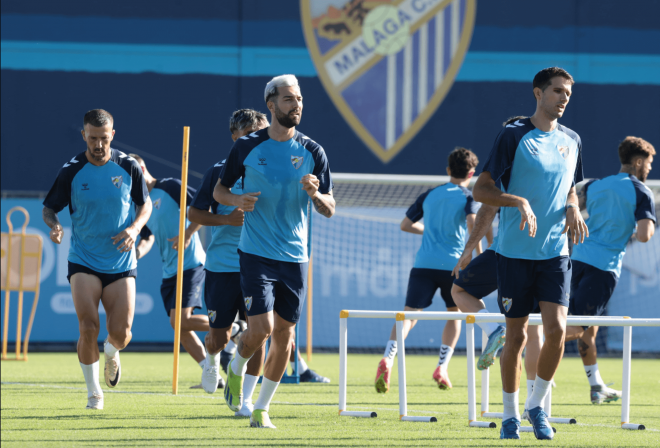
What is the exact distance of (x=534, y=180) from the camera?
511 cm

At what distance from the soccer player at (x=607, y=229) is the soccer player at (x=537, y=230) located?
2.43 meters

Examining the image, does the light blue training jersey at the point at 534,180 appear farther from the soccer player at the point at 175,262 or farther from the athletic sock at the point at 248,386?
the soccer player at the point at 175,262

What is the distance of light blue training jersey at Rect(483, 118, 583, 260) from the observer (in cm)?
507

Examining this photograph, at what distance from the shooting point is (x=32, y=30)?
1628 centimetres

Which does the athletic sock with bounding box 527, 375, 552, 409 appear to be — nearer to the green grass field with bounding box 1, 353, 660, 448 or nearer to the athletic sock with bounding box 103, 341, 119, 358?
the green grass field with bounding box 1, 353, 660, 448

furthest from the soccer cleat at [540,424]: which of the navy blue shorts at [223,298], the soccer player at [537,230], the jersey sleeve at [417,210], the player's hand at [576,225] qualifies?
the jersey sleeve at [417,210]

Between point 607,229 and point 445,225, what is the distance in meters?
1.55

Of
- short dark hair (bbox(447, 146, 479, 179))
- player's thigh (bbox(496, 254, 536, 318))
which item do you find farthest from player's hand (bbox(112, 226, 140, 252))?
short dark hair (bbox(447, 146, 479, 179))

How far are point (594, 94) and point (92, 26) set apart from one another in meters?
9.31

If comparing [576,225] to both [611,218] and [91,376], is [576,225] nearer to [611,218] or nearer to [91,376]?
[611,218]

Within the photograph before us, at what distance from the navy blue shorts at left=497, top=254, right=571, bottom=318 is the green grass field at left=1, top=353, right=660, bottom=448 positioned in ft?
2.53

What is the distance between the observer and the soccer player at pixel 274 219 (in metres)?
5.40

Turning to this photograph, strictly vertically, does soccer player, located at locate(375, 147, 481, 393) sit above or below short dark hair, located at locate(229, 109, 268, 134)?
below

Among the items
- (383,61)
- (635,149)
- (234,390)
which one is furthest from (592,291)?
(383,61)
